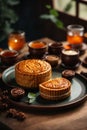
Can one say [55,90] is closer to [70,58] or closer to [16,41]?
[70,58]

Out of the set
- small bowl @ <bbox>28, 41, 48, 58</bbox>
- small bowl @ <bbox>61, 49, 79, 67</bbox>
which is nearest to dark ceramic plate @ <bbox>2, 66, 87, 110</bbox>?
small bowl @ <bbox>61, 49, 79, 67</bbox>

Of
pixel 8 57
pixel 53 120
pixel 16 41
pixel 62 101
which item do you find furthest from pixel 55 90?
pixel 16 41

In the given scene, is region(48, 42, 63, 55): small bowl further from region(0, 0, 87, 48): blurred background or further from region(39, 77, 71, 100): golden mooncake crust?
region(0, 0, 87, 48): blurred background

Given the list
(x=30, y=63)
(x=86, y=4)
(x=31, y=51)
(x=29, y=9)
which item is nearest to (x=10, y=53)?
(x=31, y=51)

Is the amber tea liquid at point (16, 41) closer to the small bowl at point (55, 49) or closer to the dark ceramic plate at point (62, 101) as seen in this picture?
the small bowl at point (55, 49)

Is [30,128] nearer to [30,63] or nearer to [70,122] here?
[70,122]

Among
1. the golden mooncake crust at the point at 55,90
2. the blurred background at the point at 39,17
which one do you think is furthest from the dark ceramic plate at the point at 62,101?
the blurred background at the point at 39,17

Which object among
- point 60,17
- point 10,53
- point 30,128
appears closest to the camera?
point 30,128
